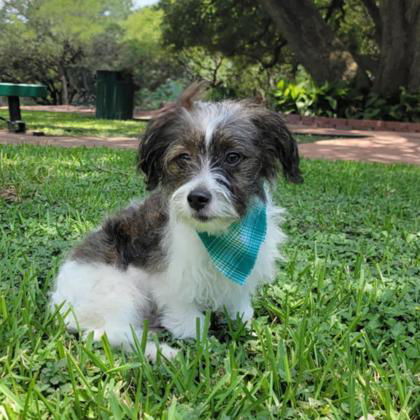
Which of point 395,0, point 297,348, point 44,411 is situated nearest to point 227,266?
point 297,348

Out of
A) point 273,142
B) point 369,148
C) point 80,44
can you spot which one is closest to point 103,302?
point 273,142

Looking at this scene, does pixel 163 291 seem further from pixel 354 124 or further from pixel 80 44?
pixel 80 44

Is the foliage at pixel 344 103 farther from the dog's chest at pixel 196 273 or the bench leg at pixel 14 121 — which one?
the dog's chest at pixel 196 273

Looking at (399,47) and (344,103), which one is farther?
(344,103)

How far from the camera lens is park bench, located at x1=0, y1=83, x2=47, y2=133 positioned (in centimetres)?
1131

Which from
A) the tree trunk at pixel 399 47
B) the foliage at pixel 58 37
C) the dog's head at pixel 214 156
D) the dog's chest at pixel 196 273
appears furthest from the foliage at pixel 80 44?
the dog's chest at pixel 196 273

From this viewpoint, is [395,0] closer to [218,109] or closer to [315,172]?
[315,172]

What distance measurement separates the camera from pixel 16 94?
1134 centimetres

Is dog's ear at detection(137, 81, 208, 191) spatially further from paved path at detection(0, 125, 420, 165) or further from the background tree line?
paved path at detection(0, 125, 420, 165)

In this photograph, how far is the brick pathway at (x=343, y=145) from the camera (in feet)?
33.7

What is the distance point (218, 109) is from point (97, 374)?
1.52 meters

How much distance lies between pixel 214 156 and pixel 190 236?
0.52m

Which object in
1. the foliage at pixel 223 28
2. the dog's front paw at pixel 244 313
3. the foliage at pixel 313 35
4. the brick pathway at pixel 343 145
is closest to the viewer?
the dog's front paw at pixel 244 313

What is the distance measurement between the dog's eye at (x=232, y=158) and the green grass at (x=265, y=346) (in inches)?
36.2
